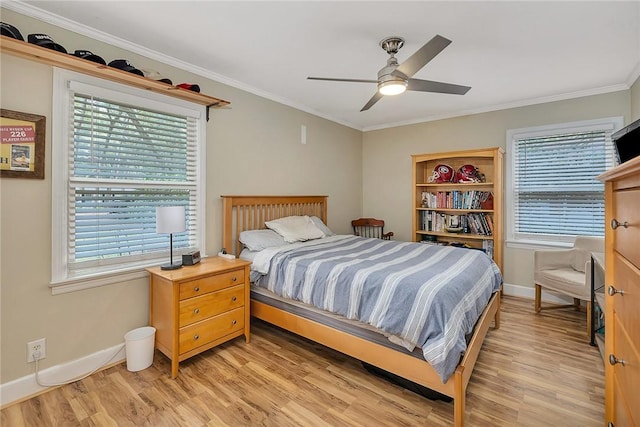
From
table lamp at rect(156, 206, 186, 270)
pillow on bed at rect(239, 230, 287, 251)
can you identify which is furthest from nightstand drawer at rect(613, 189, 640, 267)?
table lamp at rect(156, 206, 186, 270)

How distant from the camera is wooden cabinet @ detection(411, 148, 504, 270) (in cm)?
379

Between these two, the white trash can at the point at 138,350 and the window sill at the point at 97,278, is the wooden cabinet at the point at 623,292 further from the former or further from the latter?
the window sill at the point at 97,278

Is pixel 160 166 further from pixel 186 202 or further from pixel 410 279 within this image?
pixel 410 279

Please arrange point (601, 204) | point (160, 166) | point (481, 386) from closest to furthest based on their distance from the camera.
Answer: point (481, 386)
point (160, 166)
point (601, 204)

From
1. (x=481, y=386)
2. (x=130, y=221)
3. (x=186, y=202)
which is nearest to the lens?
(x=481, y=386)

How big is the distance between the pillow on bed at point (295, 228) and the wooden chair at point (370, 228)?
4.55ft

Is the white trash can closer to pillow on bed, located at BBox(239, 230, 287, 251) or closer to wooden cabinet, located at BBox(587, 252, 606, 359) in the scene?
pillow on bed, located at BBox(239, 230, 287, 251)

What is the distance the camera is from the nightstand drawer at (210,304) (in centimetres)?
223

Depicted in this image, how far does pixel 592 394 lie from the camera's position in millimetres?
1973

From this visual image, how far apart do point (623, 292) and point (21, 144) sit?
329 centimetres

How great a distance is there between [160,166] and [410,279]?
2.27 m

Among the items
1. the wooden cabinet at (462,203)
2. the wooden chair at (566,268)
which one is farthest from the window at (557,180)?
the wooden chair at (566,268)

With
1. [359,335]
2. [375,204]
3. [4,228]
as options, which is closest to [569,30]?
[359,335]

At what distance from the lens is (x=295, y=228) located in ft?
11.2
